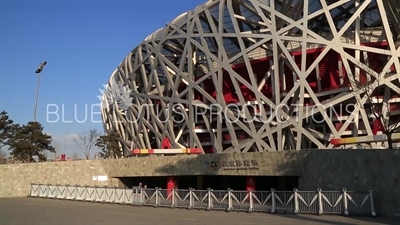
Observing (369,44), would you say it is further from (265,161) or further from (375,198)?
(375,198)

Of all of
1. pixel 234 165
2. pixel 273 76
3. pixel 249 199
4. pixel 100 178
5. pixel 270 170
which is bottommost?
pixel 249 199

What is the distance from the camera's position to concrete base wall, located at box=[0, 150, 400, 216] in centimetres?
1600

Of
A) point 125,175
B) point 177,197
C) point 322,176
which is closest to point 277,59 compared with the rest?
point 322,176

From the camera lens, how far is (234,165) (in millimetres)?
25500

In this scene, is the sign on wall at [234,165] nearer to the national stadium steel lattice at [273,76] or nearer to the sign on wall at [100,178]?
the national stadium steel lattice at [273,76]

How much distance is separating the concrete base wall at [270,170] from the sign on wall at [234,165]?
0.07 metres

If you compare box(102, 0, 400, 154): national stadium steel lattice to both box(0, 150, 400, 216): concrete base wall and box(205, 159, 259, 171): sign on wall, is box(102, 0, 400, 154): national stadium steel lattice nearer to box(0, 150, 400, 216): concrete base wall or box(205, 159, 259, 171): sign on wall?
box(205, 159, 259, 171): sign on wall

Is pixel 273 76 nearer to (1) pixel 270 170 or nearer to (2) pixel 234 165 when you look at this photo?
(2) pixel 234 165

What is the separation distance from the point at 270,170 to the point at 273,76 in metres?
10.3

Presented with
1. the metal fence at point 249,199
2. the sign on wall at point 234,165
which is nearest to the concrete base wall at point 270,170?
the sign on wall at point 234,165

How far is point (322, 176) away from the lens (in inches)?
790

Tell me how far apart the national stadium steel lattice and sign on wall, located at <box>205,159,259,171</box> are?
4.37m

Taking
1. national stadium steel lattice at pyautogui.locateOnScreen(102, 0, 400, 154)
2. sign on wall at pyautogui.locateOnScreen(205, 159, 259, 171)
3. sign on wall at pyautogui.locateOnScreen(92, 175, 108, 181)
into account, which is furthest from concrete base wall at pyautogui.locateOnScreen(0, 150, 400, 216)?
national stadium steel lattice at pyautogui.locateOnScreen(102, 0, 400, 154)

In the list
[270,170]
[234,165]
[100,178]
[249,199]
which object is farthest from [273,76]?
[100,178]
